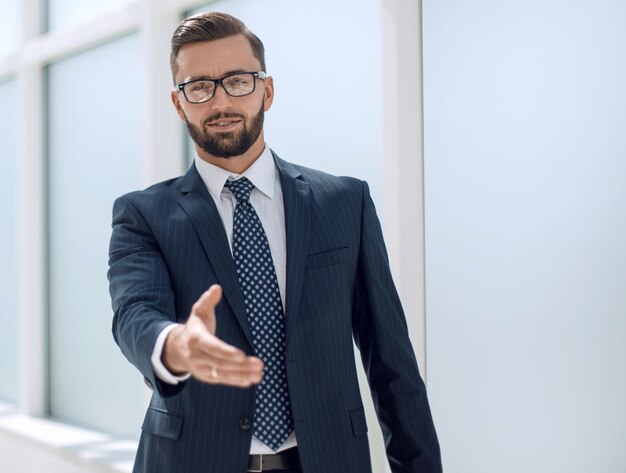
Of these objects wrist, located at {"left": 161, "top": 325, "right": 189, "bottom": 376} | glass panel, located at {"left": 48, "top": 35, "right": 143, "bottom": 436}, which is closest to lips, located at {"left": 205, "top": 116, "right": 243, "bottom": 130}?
wrist, located at {"left": 161, "top": 325, "right": 189, "bottom": 376}

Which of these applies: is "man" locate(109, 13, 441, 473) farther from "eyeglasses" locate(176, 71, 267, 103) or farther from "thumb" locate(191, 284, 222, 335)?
"thumb" locate(191, 284, 222, 335)

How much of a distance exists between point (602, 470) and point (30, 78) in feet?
10.8

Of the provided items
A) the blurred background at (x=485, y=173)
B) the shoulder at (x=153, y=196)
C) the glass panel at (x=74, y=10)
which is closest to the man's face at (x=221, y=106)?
the shoulder at (x=153, y=196)

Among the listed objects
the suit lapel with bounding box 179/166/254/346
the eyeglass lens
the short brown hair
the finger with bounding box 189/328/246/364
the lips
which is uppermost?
the short brown hair

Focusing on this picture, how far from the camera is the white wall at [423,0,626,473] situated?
1905 mm

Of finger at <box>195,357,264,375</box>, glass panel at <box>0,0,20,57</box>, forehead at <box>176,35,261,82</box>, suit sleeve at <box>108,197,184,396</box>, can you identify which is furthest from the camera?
glass panel at <box>0,0,20,57</box>

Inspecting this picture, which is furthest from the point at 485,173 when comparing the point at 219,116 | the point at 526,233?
the point at 219,116

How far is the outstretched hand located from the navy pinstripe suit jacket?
0.25 meters

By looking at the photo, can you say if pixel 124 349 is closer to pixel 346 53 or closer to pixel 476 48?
pixel 476 48

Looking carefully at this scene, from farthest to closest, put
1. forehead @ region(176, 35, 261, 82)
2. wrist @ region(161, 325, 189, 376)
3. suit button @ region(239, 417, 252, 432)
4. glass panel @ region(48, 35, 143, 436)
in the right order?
glass panel @ region(48, 35, 143, 436) → forehead @ region(176, 35, 261, 82) → suit button @ region(239, 417, 252, 432) → wrist @ region(161, 325, 189, 376)

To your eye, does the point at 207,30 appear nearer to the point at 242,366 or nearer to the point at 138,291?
the point at 138,291

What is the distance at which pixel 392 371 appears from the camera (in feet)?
5.24

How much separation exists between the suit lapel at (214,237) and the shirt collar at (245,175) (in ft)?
0.06

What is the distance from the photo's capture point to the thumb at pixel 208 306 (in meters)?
1.11
